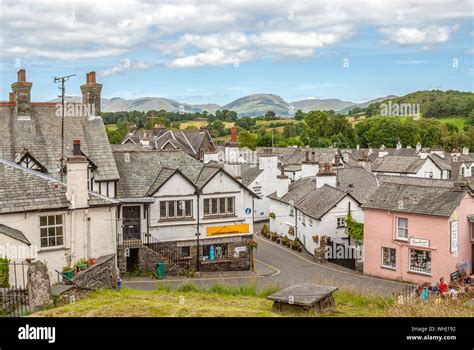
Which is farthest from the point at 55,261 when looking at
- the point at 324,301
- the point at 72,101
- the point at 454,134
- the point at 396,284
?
the point at 454,134

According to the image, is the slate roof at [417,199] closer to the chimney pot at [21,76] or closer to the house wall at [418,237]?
the house wall at [418,237]

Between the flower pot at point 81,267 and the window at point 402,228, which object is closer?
the flower pot at point 81,267

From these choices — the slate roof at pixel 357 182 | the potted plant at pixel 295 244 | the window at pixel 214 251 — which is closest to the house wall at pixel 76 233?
the window at pixel 214 251

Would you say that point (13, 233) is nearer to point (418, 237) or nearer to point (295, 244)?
point (418, 237)

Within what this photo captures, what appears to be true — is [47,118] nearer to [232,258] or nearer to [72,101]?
[72,101]

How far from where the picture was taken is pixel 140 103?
28906mm

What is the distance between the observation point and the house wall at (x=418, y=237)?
2767cm

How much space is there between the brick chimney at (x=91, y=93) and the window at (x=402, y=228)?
718 inches

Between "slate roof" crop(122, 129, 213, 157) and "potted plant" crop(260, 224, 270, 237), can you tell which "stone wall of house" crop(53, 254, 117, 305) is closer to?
"potted plant" crop(260, 224, 270, 237)

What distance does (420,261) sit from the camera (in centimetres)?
2881

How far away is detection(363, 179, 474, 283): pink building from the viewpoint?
1094 inches

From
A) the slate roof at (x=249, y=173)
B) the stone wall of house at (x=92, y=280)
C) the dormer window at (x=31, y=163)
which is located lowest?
the stone wall of house at (x=92, y=280)

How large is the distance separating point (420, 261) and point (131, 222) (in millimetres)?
15631

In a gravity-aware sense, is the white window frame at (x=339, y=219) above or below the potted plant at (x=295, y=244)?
above
